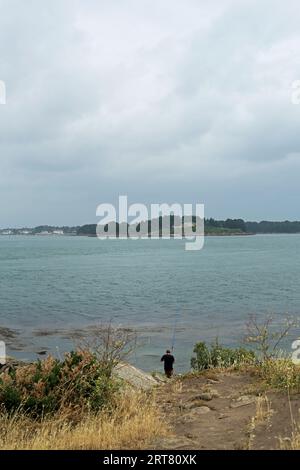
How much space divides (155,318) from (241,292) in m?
14.6

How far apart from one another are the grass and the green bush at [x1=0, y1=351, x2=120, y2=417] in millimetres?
227

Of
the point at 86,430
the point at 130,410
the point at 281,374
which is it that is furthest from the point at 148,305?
the point at 86,430

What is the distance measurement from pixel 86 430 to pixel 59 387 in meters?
1.52

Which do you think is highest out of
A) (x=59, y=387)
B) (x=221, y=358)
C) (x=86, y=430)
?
A: (x=59, y=387)

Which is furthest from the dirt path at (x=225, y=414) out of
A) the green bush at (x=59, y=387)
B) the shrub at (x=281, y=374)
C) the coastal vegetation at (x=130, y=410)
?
the green bush at (x=59, y=387)

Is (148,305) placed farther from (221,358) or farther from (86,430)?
(86,430)

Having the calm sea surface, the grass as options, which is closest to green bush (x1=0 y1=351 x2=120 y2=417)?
the grass

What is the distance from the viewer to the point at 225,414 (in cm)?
813

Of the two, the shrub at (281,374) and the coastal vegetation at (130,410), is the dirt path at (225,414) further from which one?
the shrub at (281,374)

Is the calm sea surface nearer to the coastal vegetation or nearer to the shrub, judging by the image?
the shrub

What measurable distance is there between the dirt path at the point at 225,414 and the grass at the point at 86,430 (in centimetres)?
35

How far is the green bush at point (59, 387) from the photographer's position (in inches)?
304
